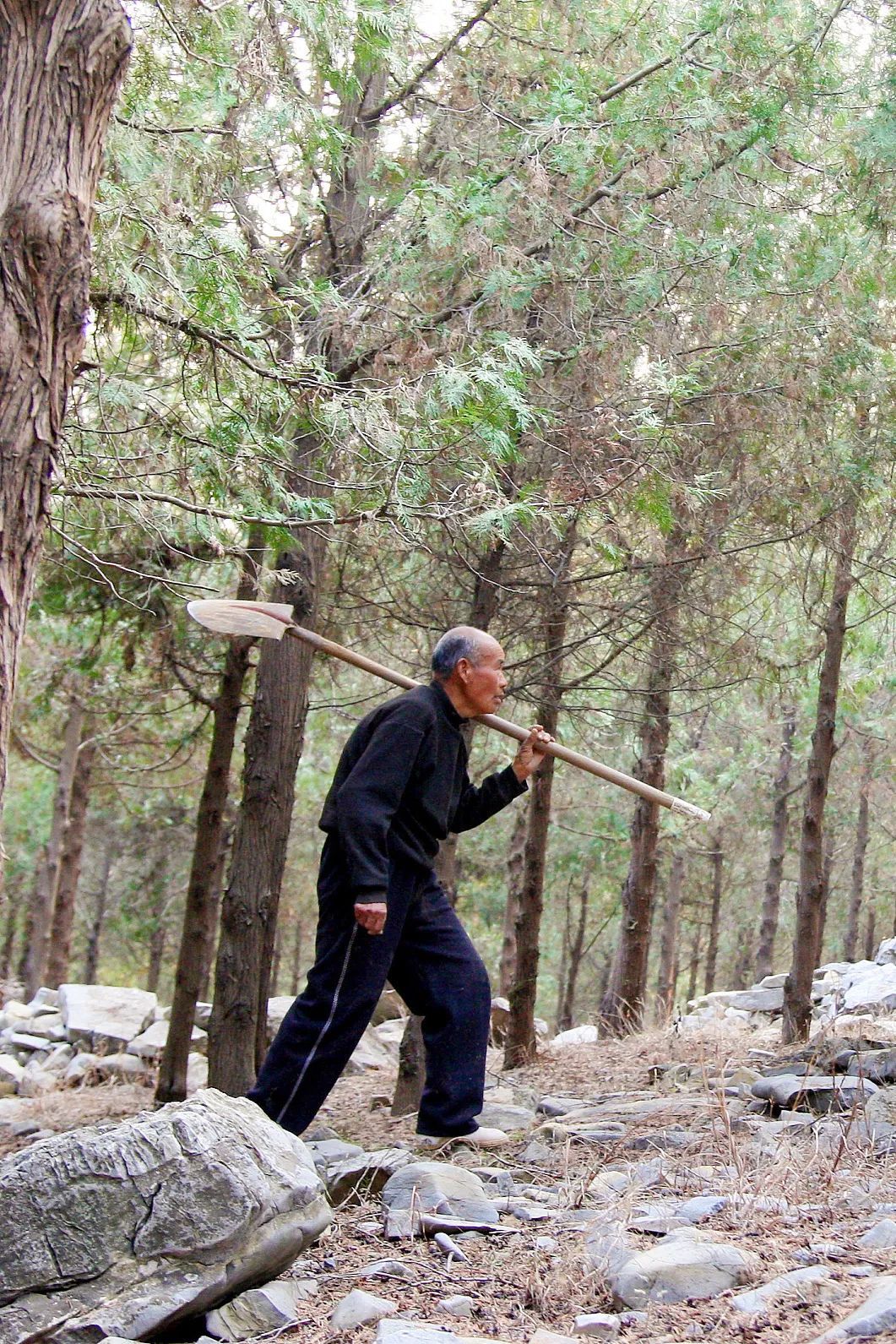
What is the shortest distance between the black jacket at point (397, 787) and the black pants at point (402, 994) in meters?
0.16

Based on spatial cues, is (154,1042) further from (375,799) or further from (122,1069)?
(375,799)

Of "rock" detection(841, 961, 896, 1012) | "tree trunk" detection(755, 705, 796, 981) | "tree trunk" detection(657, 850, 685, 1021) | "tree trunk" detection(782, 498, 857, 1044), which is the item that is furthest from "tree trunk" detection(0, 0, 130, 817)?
"tree trunk" detection(657, 850, 685, 1021)

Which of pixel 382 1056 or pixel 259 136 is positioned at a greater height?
pixel 259 136

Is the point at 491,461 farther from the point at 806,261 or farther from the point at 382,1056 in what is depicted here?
the point at 382,1056

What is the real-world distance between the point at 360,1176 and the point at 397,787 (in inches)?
58.3

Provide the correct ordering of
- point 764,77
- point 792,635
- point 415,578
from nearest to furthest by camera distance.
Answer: point 764,77 < point 415,578 < point 792,635

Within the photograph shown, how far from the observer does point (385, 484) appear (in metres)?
5.44

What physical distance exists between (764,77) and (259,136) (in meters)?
2.86

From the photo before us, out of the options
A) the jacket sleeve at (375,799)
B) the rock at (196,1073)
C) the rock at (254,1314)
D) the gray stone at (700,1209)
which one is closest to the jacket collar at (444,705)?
the jacket sleeve at (375,799)

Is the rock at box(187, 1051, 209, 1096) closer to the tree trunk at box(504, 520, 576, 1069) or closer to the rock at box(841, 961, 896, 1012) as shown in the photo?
the tree trunk at box(504, 520, 576, 1069)

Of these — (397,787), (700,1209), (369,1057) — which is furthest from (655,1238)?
(369,1057)

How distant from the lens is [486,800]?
5.72 meters

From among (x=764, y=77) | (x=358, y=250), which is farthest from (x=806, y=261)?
(x=358, y=250)

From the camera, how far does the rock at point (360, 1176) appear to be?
188 inches
